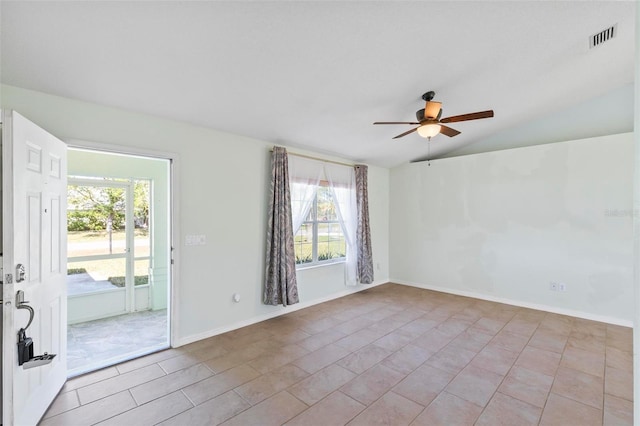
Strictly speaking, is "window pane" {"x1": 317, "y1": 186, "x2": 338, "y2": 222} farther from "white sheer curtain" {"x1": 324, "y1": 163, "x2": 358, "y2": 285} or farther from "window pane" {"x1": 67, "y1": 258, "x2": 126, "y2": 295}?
"window pane" {"x1": 67, "y1": 258, "x2": 126, "y2": 295}

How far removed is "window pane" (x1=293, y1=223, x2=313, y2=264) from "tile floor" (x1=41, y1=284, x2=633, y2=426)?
1.08 meters

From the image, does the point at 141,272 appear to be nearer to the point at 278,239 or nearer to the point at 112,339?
the point at 112,339

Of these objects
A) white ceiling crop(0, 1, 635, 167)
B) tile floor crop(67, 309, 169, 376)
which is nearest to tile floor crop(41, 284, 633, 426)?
tile floor crop(67, 309, 169, 376)

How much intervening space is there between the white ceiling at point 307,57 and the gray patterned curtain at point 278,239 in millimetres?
430

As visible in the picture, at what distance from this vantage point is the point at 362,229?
208 inches

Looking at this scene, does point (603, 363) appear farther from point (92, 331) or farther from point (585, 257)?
point (92, 331)

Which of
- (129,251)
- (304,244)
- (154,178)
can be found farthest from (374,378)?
(154,178)

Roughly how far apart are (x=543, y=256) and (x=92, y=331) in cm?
649

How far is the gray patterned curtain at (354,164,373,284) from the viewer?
5.29 m

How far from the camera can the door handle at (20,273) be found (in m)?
1.71

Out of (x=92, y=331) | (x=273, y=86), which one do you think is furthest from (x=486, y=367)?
(x=92, y=331)

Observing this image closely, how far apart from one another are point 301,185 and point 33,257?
10.2 feet

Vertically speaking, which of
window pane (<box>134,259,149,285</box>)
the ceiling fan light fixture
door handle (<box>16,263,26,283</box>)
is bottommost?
window pane (<box>134,259,149,285</box>)

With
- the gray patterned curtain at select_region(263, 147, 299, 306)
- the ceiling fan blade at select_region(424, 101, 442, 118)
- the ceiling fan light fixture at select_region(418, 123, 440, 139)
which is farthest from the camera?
the gray patterned curtain at select_region(263, 147, 299, 306)
